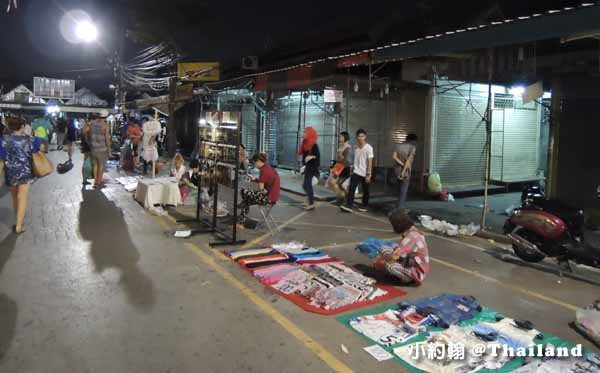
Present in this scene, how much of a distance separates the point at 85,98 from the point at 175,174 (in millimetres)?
61430

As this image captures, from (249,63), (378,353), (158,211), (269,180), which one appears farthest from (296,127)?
(378,353)

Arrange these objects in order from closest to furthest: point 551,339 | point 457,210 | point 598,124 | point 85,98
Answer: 1. point 551,339
2. point 598,124
3. point 457,210
4. point 85,98

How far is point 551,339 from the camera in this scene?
4461 mm

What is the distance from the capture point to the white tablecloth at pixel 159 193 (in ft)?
34.7

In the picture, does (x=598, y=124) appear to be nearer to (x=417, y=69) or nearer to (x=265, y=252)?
(x=417, y=69)

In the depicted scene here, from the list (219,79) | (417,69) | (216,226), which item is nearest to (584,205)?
(417,69)

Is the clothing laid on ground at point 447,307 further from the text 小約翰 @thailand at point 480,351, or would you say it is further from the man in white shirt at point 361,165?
the man in white shirt at point 361,165

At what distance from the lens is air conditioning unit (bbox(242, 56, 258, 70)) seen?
16.4 m

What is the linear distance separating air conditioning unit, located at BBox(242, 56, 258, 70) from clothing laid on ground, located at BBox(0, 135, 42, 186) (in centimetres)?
944

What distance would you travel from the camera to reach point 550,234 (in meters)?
6.52

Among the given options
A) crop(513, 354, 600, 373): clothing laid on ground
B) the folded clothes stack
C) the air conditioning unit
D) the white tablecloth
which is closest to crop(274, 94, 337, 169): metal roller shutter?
the air conditioning unit

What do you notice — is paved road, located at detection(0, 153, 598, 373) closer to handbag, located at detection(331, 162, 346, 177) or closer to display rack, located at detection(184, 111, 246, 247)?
display rack, located at detection(184, 111, 246, 247)

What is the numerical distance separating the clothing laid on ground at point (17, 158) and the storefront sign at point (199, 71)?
12.2m

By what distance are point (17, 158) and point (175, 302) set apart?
458cm
